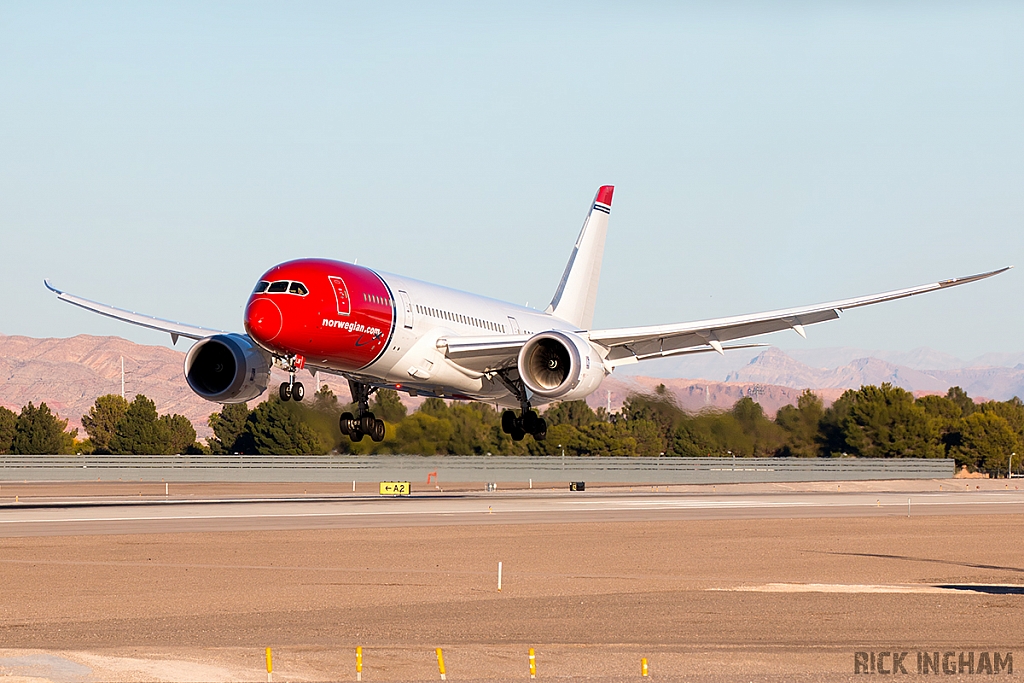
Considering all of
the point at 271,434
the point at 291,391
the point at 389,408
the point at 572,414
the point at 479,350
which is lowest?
the point at 271,434

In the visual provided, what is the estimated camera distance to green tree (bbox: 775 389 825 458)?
351ft

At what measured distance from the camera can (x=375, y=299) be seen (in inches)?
1913

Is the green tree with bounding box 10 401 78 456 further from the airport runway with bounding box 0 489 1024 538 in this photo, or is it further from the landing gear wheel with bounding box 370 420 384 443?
the landing gear wheel with bounding box 370 420 384 443

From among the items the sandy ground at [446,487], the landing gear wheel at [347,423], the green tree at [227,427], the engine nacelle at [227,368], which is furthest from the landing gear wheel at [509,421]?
the green tree at [227,427]

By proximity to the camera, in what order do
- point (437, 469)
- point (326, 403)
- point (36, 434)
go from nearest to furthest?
point (326, 403) → point (437, 469) → point (36, 434)

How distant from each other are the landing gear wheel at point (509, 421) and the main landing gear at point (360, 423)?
568 centimetres

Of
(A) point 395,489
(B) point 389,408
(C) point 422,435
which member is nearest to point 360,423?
(B) point 389,408

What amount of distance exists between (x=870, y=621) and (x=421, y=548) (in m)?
21.0

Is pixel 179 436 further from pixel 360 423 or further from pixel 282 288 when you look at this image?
pixel 282 288

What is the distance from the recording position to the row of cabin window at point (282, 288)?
151 feet

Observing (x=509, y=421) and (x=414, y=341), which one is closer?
(x=414, y=341)

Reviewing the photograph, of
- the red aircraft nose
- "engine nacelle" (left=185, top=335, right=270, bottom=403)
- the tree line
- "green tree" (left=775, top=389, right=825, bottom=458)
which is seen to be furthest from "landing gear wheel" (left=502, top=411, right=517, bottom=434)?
"green tree" (left=775, top=389, right=825, bottom=458)

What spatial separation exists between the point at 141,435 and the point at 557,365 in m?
126

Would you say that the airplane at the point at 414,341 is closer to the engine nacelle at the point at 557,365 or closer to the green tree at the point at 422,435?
the engine nacelle at the point at 557,365
